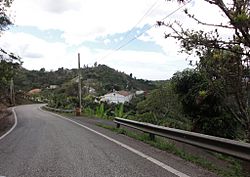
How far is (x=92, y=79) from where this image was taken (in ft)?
327

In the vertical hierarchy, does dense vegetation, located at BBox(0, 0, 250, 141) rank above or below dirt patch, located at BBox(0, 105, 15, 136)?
above

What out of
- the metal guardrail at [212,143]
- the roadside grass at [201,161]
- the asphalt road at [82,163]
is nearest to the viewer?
the metal guardrail at [212,143]

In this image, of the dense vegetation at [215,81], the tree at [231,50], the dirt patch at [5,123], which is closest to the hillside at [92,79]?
the dirt patch at [5,123]

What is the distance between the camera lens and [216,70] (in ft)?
37.9

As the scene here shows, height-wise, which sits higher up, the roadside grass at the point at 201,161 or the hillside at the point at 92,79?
the hillside at the point at 92,79

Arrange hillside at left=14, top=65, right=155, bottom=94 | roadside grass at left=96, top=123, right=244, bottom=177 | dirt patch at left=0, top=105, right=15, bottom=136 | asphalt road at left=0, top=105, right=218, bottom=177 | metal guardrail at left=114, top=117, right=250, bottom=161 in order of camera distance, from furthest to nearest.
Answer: hillside at left=14, top=65, right=155, bottom=94 → dirt patch at left=0, top=105, right=15, bottom=136 → roadside grass at left=96, top=123, right=244, bottom=177 → asphalt road at left=0, top=105, right=218, bottom=177 → metal guardrail at left=114, top=117, right=250, bottom=161

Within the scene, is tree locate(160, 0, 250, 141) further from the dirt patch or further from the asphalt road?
the dirt patch

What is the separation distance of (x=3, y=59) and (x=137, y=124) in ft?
45.9

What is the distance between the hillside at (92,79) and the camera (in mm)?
100625

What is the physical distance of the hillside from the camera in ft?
330

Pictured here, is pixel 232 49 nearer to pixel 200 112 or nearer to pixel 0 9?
pixel 200 112

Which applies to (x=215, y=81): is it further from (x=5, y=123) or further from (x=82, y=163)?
(x=5, y=123)

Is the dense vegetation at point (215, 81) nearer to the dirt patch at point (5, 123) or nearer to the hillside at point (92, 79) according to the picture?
the dirt patch at point (5, 123)

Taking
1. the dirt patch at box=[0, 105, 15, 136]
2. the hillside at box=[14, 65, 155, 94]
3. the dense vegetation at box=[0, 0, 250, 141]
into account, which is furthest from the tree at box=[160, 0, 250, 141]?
the hillside at box=[14, 65, 155, 94]
